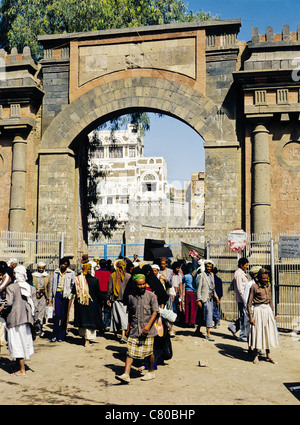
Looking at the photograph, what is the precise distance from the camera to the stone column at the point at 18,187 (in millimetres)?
15953

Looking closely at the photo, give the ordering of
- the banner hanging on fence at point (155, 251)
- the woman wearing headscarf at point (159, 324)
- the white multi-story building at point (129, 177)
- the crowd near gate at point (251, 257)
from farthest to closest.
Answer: the white multi-story building at point (129, 177), the banner hanging on fence at point (155, 251), the crowd near gate at point (251, 257), the woman wearing headscarf at point (159, 324)

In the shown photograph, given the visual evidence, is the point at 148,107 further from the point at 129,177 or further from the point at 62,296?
the point at 129,177

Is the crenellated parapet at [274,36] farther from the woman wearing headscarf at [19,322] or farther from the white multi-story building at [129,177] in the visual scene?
the white multi-story building at [129,177]

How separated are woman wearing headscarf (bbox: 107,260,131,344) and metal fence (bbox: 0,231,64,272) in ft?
16.6

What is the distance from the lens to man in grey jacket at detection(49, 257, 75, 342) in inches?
412

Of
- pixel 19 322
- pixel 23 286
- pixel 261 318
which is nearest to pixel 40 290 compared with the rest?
pixel 23 286

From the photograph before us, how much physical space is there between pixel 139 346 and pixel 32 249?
353 inches

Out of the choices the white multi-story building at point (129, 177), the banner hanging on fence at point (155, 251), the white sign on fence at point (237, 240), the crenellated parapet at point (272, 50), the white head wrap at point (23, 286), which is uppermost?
the white multi-story building at point (129, 177)

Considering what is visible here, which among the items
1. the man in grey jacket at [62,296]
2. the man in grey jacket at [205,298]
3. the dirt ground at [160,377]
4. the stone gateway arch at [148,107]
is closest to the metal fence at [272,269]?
the stone gateway arch at [148,107]

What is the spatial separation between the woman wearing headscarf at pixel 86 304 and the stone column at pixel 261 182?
6.05 meters

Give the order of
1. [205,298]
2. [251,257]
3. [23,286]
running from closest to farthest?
[23,286] → [205,298] → [251,257]

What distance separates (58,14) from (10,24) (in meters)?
3.59

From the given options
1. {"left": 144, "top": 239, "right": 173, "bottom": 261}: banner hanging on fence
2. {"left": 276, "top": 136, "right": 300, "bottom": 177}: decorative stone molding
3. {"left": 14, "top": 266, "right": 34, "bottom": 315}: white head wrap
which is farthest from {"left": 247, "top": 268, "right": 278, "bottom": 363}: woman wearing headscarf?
{"left": 276, "top": 136, "right": 300, "bottom": 177}: decorative stone molding

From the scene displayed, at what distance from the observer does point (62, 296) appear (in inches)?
416
